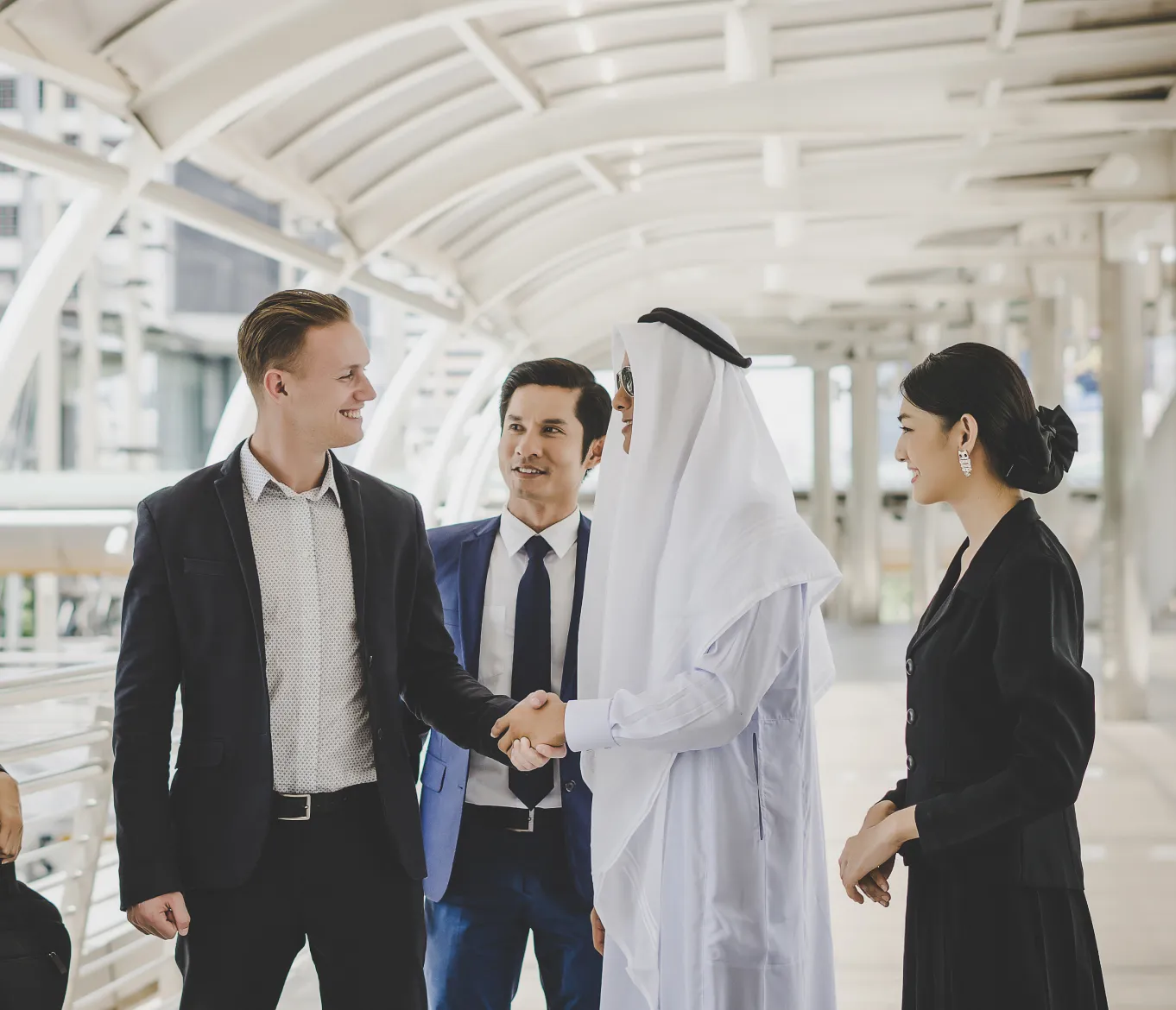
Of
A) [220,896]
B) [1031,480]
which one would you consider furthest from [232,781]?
[1031,480]

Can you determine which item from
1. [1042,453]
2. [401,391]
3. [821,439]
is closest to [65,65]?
[1042,453]

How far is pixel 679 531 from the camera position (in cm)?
227

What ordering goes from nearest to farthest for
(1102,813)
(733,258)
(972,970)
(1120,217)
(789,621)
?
(972,970), (789,621), (1102,813), (1120,217), (733,258)

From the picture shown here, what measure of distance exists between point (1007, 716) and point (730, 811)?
1.69 feet

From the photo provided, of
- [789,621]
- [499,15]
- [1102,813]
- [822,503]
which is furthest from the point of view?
[822,503]

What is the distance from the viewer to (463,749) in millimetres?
2598

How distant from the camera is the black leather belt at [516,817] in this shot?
2559mm

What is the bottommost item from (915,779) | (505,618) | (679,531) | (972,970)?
(972,970)

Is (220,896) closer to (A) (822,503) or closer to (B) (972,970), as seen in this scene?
(B) (972,970)

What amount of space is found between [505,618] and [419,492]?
9651 mm

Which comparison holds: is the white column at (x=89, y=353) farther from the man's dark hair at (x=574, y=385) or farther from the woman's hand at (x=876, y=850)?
the woman's hand at (x=876, y=850)

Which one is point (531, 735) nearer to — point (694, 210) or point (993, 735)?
point (993, 735)

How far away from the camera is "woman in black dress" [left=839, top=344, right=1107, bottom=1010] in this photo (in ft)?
6.44

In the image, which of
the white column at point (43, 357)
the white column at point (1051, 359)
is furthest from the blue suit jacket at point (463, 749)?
the white column at point (43, 357)
